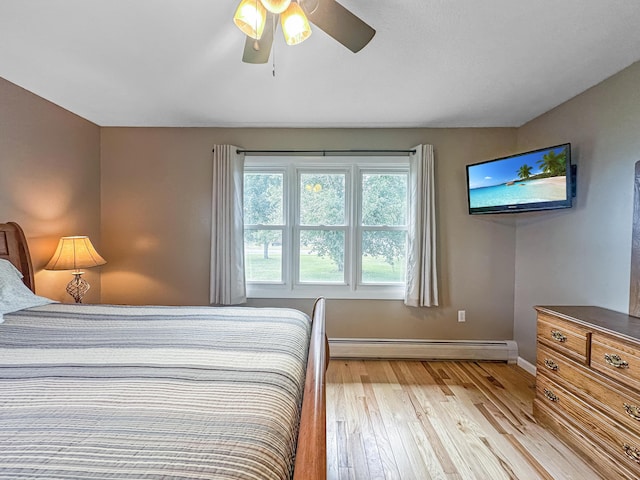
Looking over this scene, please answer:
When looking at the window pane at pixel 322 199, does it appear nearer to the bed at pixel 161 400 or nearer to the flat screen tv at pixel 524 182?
the flat screen tv at pixel 524 182

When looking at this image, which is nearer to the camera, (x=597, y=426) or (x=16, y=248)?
(x=597, y=426)

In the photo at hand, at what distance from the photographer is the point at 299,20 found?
138cm

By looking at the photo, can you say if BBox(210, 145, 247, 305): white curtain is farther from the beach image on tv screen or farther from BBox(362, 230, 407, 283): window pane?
the beach image on tv screen

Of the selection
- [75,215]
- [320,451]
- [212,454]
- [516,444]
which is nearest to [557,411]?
[516,444]

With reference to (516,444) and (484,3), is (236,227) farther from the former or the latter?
(516,444)

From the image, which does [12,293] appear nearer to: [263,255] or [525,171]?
[263,255]

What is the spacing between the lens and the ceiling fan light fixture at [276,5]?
134 centimetres

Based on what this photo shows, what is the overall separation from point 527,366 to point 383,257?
1.72 meters

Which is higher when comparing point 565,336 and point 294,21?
point 294,21

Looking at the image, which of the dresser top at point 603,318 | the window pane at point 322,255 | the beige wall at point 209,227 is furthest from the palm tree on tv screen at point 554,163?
the window pane at point 322,255

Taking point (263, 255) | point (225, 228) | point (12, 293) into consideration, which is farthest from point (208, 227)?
point (12, 293)

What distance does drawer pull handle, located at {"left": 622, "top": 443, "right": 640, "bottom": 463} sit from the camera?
1.65 m

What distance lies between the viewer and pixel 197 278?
3.49 metres

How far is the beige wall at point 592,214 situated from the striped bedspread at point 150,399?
2.23 m
